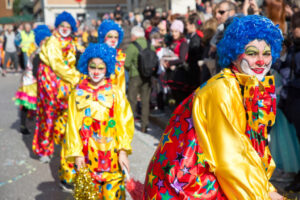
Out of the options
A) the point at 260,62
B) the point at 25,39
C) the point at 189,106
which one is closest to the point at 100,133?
the point at 189,106

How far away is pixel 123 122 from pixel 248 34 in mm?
1690

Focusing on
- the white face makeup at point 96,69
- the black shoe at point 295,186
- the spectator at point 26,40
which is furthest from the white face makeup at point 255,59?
the spectator at point 26,40

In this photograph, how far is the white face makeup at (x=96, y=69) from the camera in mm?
3543

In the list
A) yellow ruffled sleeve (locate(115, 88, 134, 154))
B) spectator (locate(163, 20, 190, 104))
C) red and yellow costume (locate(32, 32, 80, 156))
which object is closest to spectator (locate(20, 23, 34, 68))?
spectator (locate(163, 20, 190, 104))

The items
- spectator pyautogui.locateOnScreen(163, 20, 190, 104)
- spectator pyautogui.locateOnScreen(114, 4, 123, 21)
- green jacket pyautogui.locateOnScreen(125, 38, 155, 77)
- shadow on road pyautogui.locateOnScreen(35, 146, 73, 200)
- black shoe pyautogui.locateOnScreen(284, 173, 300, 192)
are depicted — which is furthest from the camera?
spectator pyautogui.locateOnScreen(114, 4, 123, 21)

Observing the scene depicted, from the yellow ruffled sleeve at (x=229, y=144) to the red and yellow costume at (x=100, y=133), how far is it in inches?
58.2

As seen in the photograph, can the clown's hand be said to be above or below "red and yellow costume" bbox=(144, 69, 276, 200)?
below

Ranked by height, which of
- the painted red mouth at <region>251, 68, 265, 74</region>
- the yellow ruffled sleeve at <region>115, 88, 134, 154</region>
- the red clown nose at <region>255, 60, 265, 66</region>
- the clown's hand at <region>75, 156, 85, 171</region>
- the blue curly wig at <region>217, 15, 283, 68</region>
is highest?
the blue curly wig at <region>217, 15, 283, 68</region>

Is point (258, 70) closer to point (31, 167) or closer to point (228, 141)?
point (228, 141)

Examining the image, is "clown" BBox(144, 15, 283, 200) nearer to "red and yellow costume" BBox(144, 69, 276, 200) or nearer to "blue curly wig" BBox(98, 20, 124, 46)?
"red and yellow costume" BBox(144, 69, 276, 200)

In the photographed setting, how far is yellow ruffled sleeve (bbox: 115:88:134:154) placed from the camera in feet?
11.2

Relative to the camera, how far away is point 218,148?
77.6 inches

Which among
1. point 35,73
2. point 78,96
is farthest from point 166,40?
point 78,96

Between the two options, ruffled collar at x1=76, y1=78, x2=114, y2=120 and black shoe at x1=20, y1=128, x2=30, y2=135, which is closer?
ruffled collar at x1=76, y1=78, x2=114, y2=120
